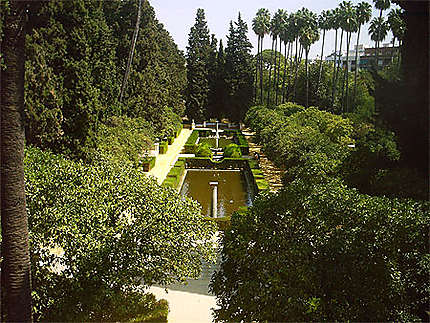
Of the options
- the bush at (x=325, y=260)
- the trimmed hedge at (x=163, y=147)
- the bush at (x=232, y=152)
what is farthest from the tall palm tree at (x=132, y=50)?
the bush at (x=325, y=260)

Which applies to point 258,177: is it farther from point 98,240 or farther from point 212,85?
point 212,85

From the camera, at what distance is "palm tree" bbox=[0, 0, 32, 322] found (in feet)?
19.9

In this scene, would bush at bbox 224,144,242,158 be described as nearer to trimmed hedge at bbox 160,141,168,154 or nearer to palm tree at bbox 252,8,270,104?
trimmed hedge at bbox 160,141,168,154

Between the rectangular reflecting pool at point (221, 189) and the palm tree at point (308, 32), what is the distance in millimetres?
24520

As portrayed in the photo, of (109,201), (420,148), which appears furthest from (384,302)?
(109,201)

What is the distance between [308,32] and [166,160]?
26.6 meters

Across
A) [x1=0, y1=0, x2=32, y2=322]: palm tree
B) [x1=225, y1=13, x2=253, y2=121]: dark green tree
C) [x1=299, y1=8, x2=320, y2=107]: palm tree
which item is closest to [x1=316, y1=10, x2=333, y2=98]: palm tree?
[x1=299, y1=8, x2=320, y2=107]: palm tree

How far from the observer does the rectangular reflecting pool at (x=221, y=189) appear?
752 inches

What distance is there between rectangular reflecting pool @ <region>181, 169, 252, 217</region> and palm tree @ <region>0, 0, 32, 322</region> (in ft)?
37.8

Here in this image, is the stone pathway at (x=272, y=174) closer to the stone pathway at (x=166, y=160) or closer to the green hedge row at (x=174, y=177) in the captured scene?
the green hedge row at (x=174, y=177)

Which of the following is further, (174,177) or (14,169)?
(174,177)

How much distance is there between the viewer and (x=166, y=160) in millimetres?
28953

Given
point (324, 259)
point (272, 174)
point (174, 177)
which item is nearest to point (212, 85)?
point (272, 174)

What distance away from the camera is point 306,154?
16.6 metres
